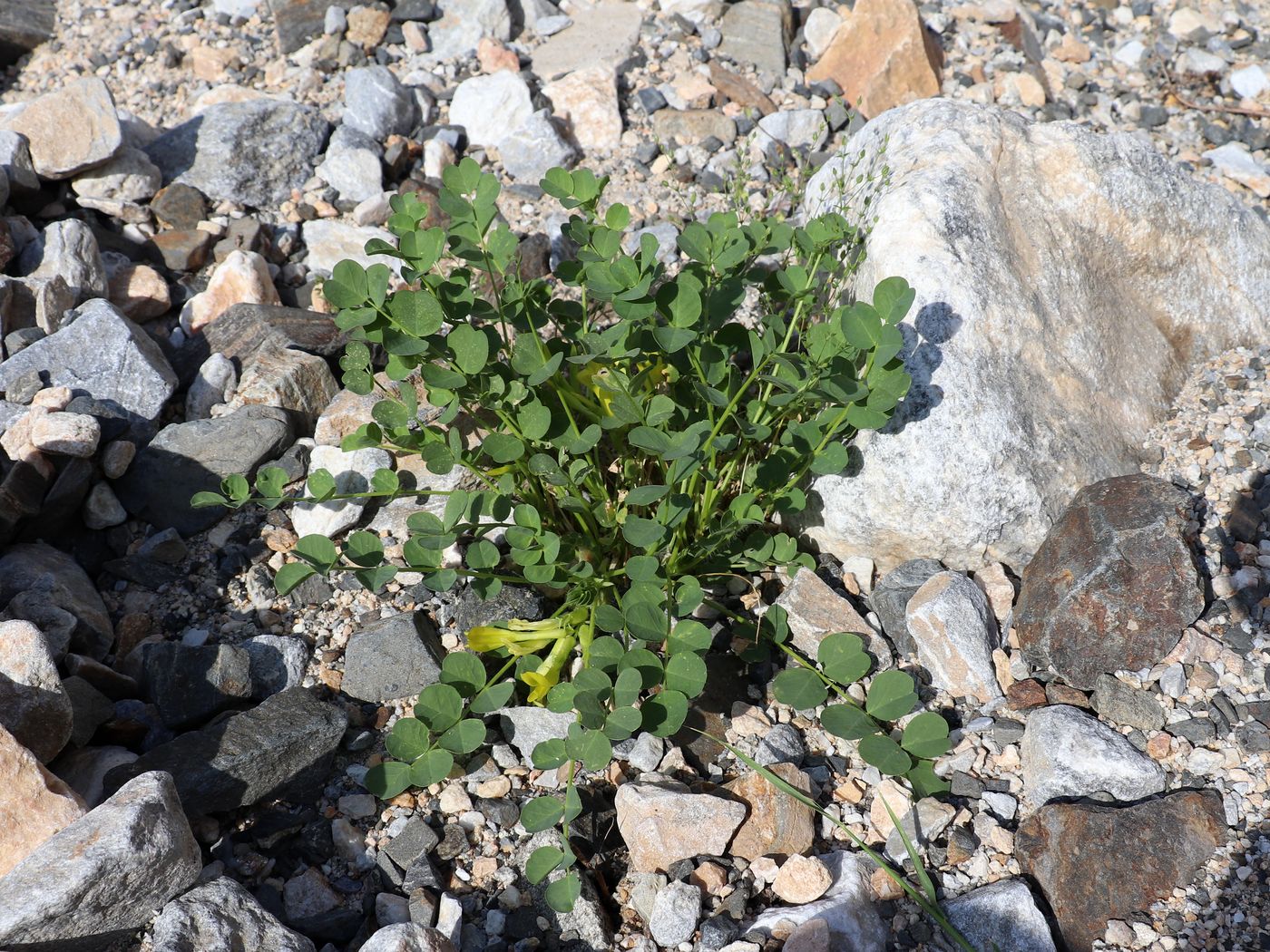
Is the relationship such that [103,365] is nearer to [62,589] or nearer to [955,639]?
[62,589]

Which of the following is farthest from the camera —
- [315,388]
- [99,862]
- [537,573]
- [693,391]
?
[315,388]

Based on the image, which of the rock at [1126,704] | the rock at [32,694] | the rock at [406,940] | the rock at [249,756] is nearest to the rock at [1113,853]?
the rock at [1126,704]

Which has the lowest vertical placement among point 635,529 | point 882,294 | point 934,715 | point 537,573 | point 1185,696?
point 1185,696

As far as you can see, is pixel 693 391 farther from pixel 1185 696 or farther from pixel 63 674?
pixel 63 674

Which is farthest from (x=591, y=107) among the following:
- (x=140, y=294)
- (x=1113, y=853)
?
(x=1113, y=853)

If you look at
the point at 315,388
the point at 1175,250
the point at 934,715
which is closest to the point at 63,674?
the point at 315,388

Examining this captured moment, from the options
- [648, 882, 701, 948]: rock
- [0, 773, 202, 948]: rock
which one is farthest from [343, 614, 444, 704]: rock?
[648, 882, 701, 948]: rock

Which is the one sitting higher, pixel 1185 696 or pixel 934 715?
pixel 934 715
